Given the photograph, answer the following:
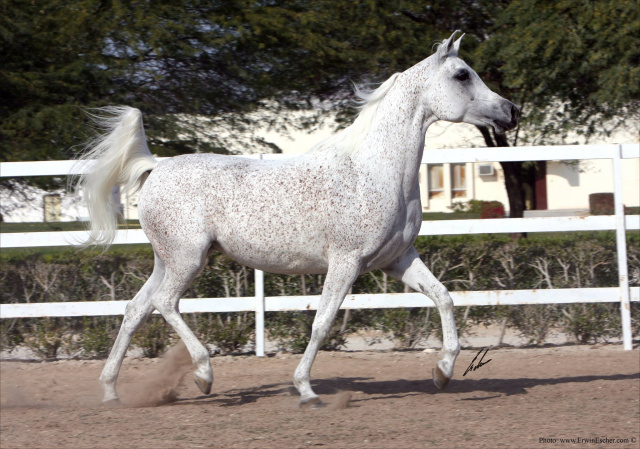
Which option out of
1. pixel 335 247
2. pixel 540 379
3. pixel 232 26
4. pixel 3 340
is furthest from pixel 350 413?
pixel 232 26

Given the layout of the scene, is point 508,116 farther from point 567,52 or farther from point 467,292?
point 567,52

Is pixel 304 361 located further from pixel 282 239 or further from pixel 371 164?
pixel 371 164

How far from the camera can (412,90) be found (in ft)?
15.0

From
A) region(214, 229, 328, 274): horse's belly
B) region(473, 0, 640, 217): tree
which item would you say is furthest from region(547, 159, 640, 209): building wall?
region(214, 229, 328, 274): horse's belly

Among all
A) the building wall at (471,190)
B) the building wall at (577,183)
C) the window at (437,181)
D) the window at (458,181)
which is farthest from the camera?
the window at (458,181)

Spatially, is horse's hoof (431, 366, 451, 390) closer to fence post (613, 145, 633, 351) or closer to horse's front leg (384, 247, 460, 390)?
horse's front leg (384, 247, 460, 390)

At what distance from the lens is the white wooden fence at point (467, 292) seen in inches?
248

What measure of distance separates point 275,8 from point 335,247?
571cm

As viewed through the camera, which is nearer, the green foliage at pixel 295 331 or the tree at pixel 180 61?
the green foliage at pixel 295 331

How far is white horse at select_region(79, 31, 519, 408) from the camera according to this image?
14.6 feet

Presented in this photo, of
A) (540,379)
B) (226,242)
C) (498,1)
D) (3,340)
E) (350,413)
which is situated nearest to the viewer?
(350,413)

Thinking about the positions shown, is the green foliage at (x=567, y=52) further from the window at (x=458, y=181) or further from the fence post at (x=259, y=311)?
→ the window at (x=458, y=181)

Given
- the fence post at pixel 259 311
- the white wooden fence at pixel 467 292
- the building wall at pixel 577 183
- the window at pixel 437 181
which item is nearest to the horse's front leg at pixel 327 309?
the white wooden fence at pixel 467 292

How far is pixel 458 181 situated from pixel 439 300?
2848 centimetres
